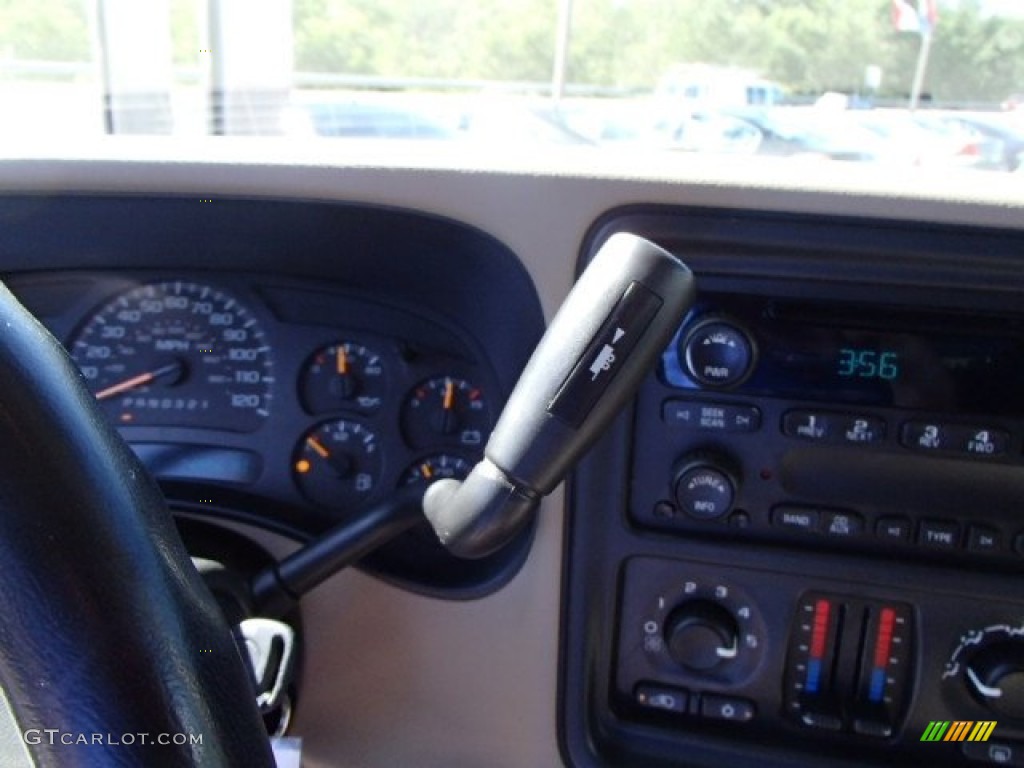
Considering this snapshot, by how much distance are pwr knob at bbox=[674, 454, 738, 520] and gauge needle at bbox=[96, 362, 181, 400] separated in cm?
61

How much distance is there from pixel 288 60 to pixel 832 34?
1.28 m

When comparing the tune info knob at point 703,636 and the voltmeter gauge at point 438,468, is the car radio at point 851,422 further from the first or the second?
the voltmeter gauge at point 438,468

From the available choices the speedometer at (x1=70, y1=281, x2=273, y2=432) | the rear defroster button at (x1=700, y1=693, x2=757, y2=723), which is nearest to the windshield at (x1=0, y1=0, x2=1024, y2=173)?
the speedometer at (x1=70, y1=281, x2=273, y2=432)

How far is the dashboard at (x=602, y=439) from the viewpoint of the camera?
959 mm

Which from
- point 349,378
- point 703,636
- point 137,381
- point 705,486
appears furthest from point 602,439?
point 137,381

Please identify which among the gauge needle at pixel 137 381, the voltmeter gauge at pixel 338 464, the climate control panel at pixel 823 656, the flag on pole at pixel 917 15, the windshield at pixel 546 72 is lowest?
the climate control panel at pixel 823 656

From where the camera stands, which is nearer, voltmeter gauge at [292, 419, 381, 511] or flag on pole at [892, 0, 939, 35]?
voltmeter gauge at [292, 419, 381, 511]

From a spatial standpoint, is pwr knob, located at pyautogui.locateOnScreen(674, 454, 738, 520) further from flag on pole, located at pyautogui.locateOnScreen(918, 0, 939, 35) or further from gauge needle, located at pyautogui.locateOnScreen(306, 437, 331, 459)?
flag on pole, located at pyautogui.locateOnScreen(918, 0, 939, 35)

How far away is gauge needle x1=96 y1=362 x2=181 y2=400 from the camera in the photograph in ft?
4.10

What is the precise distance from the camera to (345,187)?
104 centimetres

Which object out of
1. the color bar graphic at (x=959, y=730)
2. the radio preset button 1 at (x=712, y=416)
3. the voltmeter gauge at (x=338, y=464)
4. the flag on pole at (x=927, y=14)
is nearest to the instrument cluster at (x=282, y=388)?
the voltmeter gauge at (x=338, y=464)

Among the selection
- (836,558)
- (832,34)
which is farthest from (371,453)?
(832,34)

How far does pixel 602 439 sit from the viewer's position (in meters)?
1.03

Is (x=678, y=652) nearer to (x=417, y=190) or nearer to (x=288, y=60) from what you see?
(x=417, y=190)
